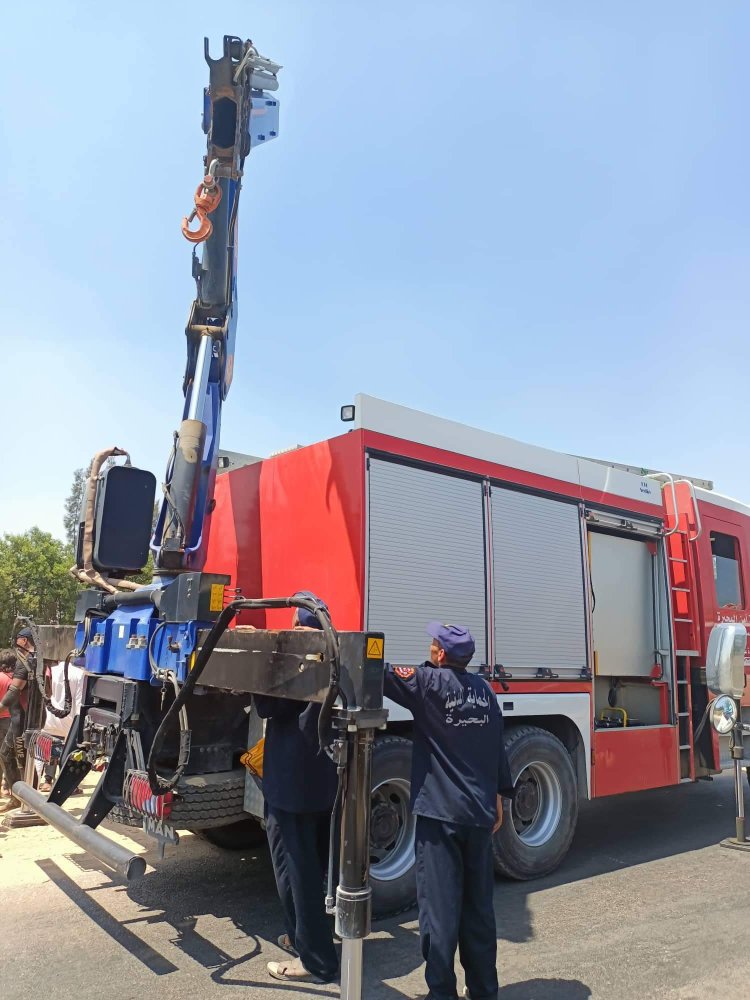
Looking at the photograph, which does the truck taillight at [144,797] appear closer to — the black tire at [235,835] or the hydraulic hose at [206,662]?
the hydraulic hose at [206,662]

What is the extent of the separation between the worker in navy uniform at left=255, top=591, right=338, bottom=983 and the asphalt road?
14 cm

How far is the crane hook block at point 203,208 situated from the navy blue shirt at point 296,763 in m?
4.08

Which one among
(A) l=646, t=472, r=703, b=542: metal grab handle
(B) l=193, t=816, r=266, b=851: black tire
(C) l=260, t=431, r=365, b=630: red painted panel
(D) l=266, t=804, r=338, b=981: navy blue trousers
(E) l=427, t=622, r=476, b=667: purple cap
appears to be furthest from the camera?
(A) l=646, t=472, r=703, b=542: metal grab handle

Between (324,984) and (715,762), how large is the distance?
5050mm

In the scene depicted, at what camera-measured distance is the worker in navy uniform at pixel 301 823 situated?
148 inches

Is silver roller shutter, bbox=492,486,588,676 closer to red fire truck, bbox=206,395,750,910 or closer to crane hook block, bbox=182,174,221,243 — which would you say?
red fire truck, bbox=206,395,750,910

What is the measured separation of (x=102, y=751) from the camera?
4.75 metres

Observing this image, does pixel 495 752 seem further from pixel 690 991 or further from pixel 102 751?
pixel 102 751

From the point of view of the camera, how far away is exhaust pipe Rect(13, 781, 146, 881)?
3711 millimetres

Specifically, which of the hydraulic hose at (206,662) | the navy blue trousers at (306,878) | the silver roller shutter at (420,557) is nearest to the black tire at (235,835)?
the hydraulic hose at (206,662)

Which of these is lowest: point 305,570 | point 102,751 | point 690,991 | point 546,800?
point 690,991


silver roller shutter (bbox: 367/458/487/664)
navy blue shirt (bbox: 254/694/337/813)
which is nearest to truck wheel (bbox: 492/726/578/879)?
silver roller shutter (bbox: 367/458/487/664)

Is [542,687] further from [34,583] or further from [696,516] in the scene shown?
[34,583]

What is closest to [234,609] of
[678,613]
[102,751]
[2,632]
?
[102,751]
